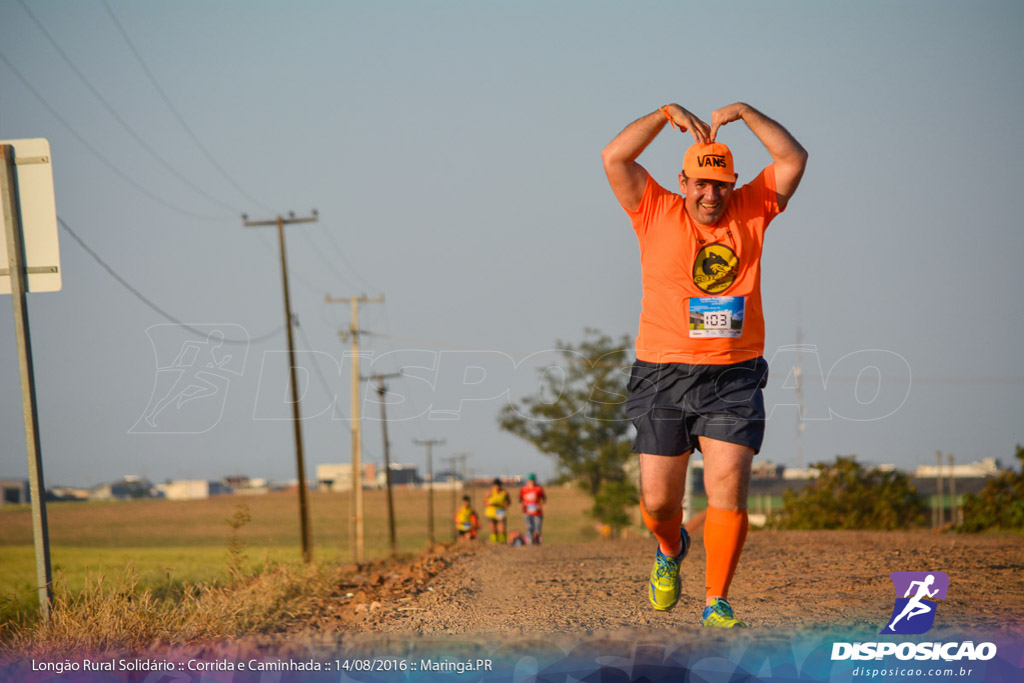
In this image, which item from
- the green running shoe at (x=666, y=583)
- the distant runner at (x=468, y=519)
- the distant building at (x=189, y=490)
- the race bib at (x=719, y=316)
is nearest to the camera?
the race bib at (x=719, y=316)

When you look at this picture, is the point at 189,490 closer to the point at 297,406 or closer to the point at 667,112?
the point at 297,406

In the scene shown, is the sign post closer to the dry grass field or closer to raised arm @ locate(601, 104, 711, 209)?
raised arm @ locate(601, 104, 711, 209)

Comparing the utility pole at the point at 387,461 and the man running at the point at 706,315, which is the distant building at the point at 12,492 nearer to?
the utility pole at the point at 387,461

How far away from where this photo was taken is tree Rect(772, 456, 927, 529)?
2528cm

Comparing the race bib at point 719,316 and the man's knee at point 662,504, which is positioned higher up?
the race bib at point 719,316

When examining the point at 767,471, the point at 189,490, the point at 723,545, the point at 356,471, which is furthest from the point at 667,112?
the point at 189,490

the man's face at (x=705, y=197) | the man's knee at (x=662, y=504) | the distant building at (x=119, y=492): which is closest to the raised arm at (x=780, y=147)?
the man's face at (x=705, y=197)

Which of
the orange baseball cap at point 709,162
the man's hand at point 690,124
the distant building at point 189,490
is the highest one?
the man's hand at point 690,124

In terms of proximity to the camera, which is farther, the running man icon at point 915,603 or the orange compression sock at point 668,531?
the orange compression sock at point 668,531

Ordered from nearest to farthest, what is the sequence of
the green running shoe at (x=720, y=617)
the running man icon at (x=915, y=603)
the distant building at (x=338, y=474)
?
1. the running man icon at (x=915, y=603)
2. the green running shoe at (x=720, y=617)
3. the distant building at (x=338, y=474)

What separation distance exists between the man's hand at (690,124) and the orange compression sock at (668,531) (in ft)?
6.59

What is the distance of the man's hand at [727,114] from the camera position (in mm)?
5711

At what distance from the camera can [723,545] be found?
5.65 metres

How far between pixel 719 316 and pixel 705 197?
0.63m
